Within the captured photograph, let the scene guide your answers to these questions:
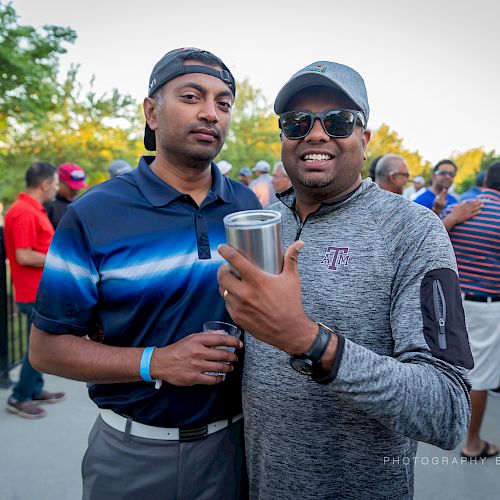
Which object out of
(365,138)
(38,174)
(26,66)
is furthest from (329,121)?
(26,66)

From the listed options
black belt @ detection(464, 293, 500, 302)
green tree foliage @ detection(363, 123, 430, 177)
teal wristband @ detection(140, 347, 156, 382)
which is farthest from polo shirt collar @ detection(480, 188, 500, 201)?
green tree foliage @ detection(363, 123, 430, 177)

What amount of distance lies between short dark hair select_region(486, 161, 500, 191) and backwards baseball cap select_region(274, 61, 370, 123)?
273 cm

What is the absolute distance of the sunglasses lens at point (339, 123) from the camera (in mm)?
1774

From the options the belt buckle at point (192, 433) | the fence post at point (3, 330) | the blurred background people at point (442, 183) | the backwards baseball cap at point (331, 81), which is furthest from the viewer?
the blurred background people at point (442, 183)

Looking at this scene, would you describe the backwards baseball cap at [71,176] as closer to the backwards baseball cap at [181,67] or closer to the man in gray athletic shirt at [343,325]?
the backwards baseball cap at [181,67]

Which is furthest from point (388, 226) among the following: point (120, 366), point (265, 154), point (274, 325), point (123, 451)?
point (265, 154)

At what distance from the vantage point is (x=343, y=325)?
157 cm

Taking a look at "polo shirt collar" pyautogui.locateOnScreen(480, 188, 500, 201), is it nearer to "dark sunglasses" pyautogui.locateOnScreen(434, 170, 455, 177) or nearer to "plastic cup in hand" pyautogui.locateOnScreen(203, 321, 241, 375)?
"dark sunglasses" pyautogui.locateOnScreen(434, 170, 455, 177)

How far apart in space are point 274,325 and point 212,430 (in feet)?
3.62

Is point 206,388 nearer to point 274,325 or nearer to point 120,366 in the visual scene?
point 120,366

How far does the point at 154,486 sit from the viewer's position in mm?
1900

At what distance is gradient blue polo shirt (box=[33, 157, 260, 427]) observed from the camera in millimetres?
1761

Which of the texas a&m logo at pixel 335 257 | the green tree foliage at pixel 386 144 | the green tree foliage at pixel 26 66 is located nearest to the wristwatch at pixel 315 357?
the texas a&m logo at pixel 335 257

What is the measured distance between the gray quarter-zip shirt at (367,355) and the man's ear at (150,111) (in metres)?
0.94
